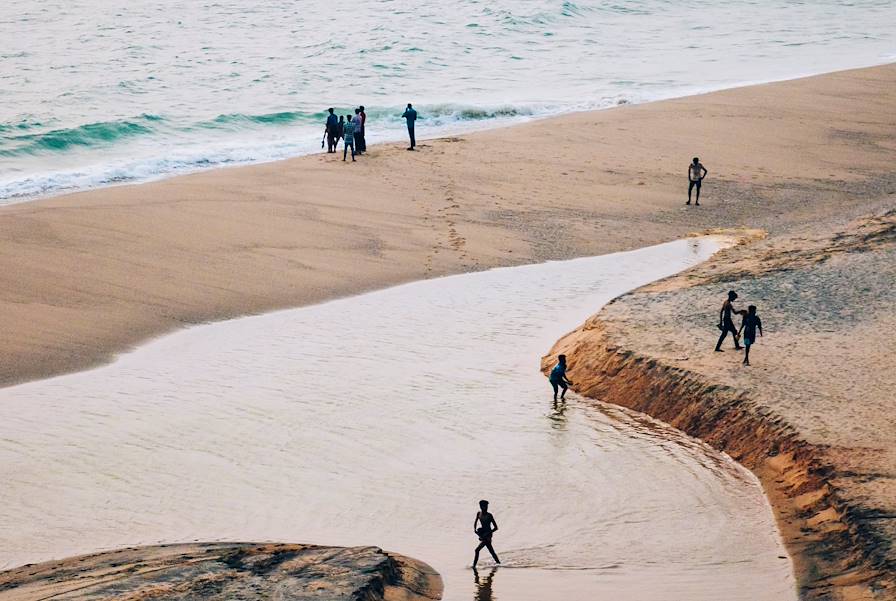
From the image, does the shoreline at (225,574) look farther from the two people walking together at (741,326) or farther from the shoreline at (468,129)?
the shoreline at (468,129)

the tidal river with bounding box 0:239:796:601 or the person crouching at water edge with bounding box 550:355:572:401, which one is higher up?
the person crouching at water edge with bounding box 550:355:572:401

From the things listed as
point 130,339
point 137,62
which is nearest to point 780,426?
point 130,339

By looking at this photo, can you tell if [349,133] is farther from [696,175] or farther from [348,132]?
[696,175]

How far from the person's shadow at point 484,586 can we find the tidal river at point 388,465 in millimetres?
25

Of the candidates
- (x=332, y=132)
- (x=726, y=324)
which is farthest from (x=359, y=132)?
(x=726, y=324)

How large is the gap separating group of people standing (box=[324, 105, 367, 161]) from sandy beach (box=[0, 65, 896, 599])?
→ 69cm

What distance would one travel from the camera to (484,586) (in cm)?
1092

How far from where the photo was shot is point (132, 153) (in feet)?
104

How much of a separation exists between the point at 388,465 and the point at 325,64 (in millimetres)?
32670

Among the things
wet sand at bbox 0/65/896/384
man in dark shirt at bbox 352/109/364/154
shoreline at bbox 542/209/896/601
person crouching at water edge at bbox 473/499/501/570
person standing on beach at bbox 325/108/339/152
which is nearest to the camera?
shoreline at bbox 542/209/896/601

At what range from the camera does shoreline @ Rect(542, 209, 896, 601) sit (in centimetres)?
1113

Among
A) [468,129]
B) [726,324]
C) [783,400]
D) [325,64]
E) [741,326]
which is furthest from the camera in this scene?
[325,64]

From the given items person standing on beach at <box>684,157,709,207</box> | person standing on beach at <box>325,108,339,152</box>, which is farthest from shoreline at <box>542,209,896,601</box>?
person standing on beach at <box>325,108,339,152</box>

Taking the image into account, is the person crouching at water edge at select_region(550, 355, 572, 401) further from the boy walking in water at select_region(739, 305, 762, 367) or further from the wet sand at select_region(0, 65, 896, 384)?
the wet sand at select_region(0, 65, 896, 384)
